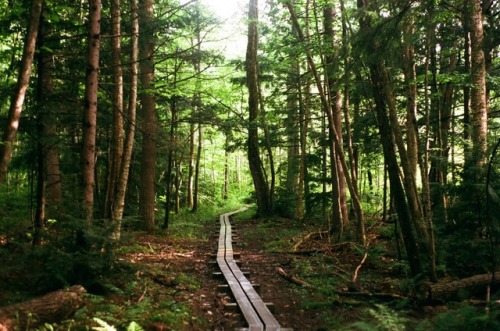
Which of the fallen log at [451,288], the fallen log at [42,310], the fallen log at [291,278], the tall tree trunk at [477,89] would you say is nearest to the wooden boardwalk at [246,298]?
the fallen log at [291,278]

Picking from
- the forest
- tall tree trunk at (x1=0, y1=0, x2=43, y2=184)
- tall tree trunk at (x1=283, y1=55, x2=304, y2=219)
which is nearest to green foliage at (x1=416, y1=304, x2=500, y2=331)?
the forest

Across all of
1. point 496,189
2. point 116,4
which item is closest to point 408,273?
point 496,189

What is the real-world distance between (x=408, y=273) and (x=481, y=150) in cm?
338

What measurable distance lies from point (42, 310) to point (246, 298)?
3.43 meters

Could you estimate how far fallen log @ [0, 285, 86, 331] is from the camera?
4.37 m

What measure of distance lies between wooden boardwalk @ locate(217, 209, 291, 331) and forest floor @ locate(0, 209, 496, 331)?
0.24 metres

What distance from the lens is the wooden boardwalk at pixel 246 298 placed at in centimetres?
562

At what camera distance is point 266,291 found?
777 cm

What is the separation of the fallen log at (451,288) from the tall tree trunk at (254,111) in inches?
548

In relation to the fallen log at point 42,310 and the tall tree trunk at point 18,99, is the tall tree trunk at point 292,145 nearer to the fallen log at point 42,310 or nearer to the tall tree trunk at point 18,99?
the tall tree trunk at point 18,99

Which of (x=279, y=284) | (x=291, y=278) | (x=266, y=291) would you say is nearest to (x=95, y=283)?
(x=266, y=291)

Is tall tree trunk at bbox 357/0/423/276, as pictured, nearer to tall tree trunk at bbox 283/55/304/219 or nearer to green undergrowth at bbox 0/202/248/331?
green undergrowth at bbox 0/202/248/331

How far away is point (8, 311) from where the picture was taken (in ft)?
14.7

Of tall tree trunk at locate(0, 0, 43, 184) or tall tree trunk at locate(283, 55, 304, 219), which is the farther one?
tall tree trunk at locate(283, 55, 304, 219)
